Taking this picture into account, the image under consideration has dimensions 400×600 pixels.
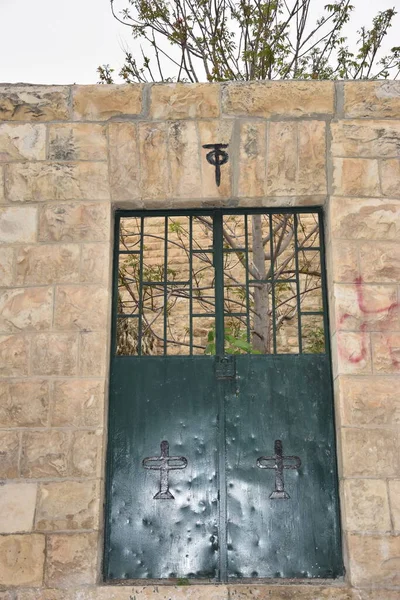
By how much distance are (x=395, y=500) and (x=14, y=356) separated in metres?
2.32

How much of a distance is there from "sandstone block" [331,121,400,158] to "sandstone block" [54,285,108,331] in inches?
67.4

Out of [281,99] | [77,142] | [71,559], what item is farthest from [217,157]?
[71,559]

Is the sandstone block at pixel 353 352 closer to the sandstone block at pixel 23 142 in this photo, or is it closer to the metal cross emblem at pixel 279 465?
the metal cross emblem at pixel 279 465

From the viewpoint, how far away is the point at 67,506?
3799 mm

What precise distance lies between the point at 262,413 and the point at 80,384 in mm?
1094

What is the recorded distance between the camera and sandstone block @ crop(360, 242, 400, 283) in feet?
13.5

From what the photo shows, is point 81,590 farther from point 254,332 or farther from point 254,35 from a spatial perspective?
point 254,35

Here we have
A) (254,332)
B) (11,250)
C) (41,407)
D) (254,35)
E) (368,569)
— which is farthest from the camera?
(254,35)

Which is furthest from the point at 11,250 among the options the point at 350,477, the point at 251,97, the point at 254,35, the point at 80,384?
the point at 254,35

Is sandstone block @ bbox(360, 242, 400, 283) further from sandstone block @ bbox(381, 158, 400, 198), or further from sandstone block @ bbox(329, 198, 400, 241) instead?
sandstone block @ bbox(381, 158, 400, 198)

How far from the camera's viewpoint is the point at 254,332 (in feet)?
19.0

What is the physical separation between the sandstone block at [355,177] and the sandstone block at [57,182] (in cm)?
144

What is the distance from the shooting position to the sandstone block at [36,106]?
439 centimetres

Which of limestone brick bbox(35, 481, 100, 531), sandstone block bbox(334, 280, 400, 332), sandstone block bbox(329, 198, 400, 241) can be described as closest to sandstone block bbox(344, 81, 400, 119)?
sandstone block bbox(329, 198, 400, 241)
